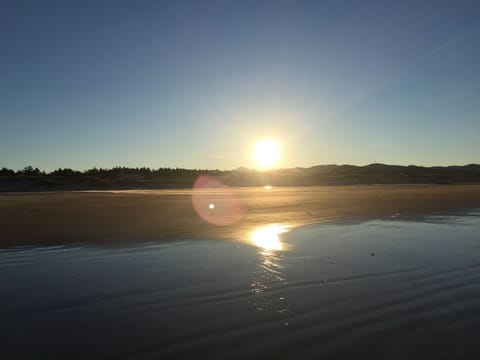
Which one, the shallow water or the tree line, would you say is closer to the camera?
the shallow water

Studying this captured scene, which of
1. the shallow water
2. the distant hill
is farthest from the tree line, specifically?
the shallow water

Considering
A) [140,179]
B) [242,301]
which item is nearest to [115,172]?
[140,179]

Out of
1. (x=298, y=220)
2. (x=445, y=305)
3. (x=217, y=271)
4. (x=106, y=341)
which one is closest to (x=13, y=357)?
(x=106, y=341)

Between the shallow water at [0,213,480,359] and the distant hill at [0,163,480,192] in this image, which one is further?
the distant hill at [0,163,480,192]

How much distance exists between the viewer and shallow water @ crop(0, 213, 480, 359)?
401cm

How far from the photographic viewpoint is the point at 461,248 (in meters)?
9.13

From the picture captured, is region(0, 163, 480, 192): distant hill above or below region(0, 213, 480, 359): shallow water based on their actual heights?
above

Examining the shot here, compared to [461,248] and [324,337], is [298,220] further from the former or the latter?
[324,337]

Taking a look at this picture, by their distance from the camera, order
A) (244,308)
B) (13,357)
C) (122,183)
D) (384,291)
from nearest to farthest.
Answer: (13,357), (244,308), (384,291), (122,183)

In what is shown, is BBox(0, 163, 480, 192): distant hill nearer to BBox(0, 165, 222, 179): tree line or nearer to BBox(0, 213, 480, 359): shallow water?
BBox(0, 165, 222, 179): tree line

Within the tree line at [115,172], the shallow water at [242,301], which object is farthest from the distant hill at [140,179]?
the shallow water at [242,301]

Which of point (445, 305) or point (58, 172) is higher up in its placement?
point (58, 172)

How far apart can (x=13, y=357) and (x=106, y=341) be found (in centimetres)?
85

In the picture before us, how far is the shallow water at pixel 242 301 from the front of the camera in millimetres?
4012
